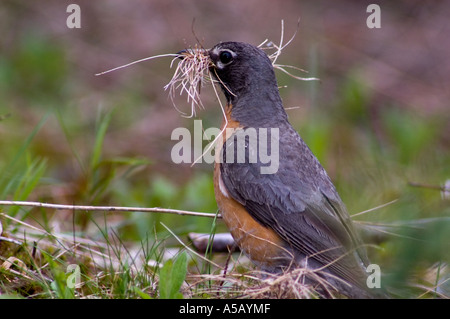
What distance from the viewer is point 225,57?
5.20m

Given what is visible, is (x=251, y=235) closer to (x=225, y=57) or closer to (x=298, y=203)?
(x=298, y=203)

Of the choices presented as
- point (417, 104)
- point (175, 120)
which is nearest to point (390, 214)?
point (175, 120)

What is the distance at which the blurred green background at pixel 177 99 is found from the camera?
6559 millimetres

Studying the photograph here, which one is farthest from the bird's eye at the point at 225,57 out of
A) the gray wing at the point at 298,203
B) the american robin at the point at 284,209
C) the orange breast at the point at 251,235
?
the orange breast at the point at 251,235

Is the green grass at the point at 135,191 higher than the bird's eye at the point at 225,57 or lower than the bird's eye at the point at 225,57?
lower

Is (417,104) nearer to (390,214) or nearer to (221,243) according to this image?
(221,243)

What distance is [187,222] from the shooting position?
21.1 ft

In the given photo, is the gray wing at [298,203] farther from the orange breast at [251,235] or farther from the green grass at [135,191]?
the green grass at [135,191]

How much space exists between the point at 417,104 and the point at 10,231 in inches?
307

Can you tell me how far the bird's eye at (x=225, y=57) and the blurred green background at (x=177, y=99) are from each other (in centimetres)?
130

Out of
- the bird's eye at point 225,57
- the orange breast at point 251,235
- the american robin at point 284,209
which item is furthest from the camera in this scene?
the bird's eye at point 225,57

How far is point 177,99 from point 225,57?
5728 millimetres
